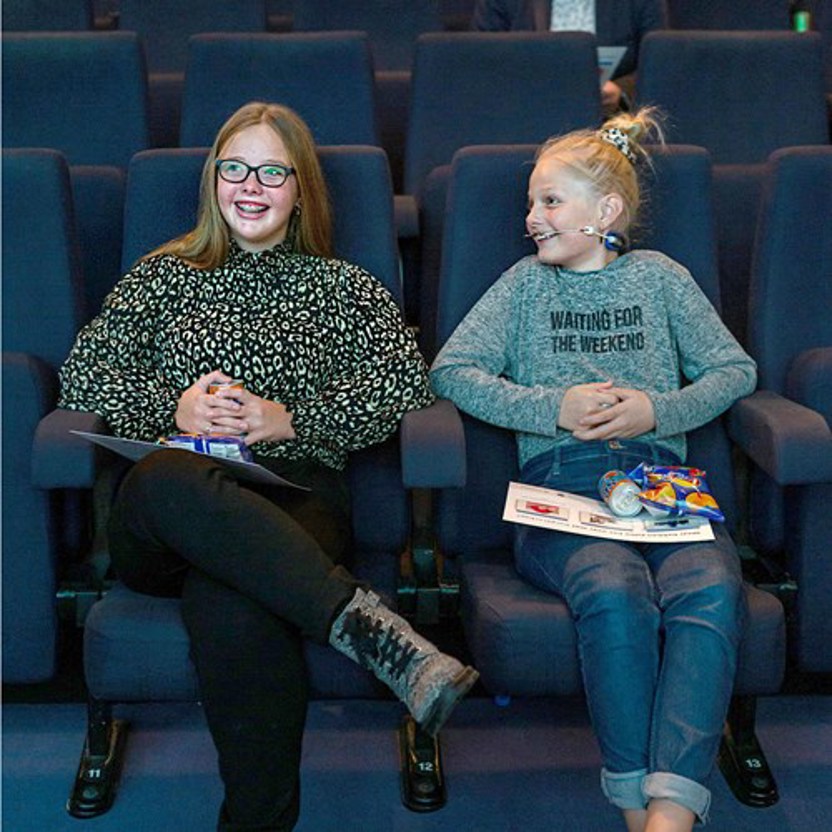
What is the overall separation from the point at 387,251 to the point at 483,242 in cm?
13

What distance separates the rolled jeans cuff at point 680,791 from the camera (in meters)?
1.03

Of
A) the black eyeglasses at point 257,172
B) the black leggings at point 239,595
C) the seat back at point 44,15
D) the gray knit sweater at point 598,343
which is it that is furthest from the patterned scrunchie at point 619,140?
the seat back at point 44,15

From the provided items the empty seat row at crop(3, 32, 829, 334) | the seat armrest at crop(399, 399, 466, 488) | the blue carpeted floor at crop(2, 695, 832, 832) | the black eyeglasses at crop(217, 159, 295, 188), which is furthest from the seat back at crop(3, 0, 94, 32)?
the seat armrest at crop(399, 399, 466, 488)

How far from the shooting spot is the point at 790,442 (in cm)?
119

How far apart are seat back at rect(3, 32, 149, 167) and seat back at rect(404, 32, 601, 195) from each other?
49cm

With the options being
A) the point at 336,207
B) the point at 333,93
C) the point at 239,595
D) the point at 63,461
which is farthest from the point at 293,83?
the point at 239,595

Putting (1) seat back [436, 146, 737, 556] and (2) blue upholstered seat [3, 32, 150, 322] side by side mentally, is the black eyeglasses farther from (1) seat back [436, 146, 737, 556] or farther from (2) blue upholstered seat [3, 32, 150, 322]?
(2) blue upholstered seat [3, 32, 150, 322]

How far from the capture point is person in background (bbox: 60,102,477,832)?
1069 mm

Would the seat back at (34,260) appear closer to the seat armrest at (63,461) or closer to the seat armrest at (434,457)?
the seat armrest at (63,461)

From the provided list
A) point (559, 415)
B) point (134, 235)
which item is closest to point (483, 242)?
point (559, 415)

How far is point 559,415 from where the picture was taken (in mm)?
1315

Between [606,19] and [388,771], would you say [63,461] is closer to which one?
[388,771]

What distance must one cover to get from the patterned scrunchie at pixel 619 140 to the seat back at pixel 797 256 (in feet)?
0.62

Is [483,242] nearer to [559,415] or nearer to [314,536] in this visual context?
[559,415]
